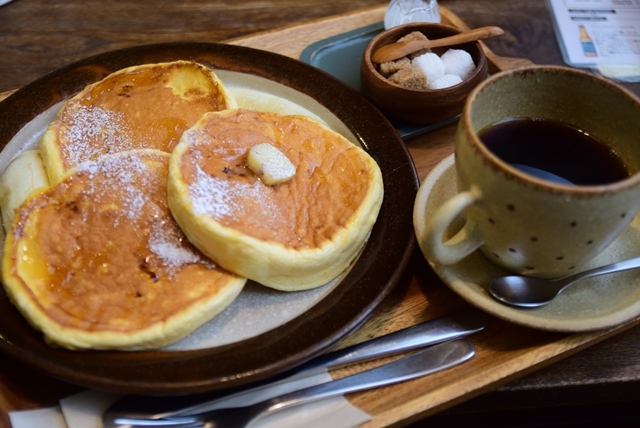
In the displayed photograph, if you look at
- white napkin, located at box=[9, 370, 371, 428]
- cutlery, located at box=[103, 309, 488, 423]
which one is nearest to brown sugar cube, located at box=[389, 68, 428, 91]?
cutlery, located at box=[103, 309, 488, 423]

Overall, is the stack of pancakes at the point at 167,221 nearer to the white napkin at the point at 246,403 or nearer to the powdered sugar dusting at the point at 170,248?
the powdered sugar dusting at the point at 170,248

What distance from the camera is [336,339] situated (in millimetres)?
1101

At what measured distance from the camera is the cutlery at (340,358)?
107 cm

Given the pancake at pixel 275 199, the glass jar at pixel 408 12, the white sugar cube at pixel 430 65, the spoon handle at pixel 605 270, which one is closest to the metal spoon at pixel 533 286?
the spoon handle at pixel 605 270

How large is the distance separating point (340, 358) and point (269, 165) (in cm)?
45

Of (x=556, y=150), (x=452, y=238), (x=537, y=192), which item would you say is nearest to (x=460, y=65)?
(x=556, y=150)

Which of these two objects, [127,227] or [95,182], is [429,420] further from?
[95,182]

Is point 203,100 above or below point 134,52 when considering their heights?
below

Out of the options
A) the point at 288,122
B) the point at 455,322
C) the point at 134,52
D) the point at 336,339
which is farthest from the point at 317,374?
the point at 134,52

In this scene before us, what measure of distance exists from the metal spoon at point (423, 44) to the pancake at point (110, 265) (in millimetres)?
773

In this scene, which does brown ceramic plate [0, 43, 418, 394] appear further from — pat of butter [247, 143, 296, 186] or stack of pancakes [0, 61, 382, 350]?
pat of butter [247, 143, 296, 186]

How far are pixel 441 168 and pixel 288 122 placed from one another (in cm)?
40

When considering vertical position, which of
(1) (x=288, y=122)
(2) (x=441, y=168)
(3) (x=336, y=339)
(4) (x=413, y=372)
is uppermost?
(1) (x=288, y=122)

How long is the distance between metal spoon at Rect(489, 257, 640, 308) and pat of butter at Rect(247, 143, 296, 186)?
50cm
